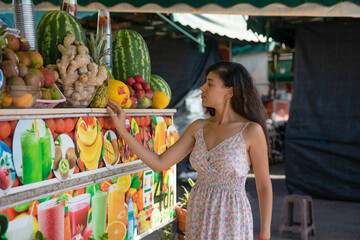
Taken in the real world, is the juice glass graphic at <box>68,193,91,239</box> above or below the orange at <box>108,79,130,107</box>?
below

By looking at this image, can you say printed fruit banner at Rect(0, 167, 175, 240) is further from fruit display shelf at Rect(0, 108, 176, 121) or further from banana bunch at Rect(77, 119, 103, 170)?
fruit display shelf at Rect(0, 108, 176, 121)

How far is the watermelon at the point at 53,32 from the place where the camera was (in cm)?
256

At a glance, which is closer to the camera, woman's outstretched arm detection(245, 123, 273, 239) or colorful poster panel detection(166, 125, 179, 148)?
woman's outstretched arm detection(245, 123, 273, 239)

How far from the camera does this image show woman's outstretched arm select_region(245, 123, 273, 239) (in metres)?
2.51

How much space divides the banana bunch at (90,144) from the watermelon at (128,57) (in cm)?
94

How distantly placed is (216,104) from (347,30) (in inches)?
224

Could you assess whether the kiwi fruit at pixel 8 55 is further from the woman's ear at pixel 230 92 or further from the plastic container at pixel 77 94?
the woman's ear at pixel 230 92

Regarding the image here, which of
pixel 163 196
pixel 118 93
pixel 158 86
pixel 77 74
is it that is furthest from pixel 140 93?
pixel 163 196

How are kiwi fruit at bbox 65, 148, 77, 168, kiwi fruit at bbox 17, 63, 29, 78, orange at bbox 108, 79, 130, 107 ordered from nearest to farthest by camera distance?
kiwi fruit at bbox 17, 63, 29, 78 < kiwi fruit at bbox 65, 148, 77, 168 < orange at bbox 108, 79, 130, 107

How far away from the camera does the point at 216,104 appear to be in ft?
8.59

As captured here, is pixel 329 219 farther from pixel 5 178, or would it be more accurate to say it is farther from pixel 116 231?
pixel 5 178

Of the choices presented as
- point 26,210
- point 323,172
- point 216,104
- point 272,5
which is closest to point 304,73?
point 323,172

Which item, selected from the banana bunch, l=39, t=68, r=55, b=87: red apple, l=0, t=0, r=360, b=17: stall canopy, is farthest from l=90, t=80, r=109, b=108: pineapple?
l=0, t=0, r=360, b=17: stall canopy

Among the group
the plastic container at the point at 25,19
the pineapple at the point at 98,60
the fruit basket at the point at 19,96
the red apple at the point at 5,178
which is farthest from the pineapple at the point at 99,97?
the red apple at the point at 5,178
